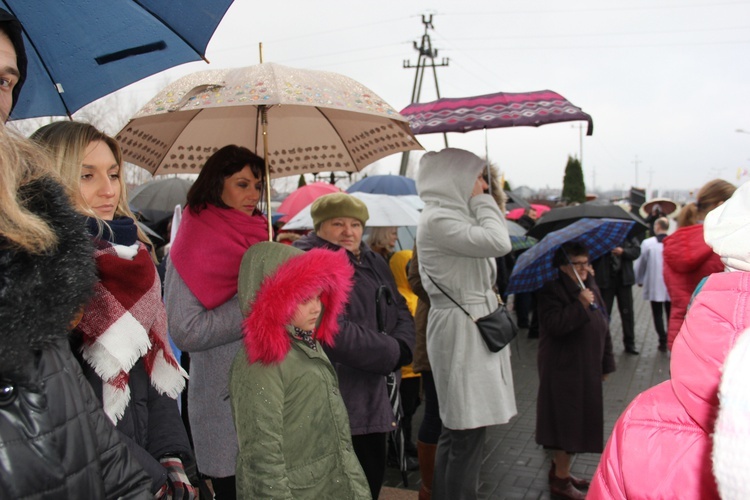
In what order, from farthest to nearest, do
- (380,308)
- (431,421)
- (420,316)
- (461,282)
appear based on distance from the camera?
(420,316), (431,421), (461,282), (380,308)

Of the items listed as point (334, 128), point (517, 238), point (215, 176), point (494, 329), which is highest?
point (334, 128)

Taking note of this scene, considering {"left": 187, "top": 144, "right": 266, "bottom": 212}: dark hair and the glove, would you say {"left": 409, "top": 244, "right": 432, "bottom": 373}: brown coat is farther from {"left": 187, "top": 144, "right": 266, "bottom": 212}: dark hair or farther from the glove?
the glove

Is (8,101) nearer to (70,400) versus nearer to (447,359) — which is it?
(70,400)

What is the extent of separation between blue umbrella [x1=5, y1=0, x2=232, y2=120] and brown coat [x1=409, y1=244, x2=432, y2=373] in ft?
7.48

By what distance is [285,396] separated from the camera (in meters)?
2.54

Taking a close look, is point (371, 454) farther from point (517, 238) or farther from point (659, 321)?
point (659, 321)

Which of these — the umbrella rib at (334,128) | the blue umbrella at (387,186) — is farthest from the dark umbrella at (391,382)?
the blue umbrella at (387,186)

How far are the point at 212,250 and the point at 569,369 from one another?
2718mm

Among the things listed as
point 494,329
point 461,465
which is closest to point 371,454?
point 461,465

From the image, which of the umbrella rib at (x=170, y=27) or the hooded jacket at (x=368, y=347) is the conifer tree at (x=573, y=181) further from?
the umbrella rib at (x=170, y=27)

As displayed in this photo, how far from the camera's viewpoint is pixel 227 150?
3121 millimetres

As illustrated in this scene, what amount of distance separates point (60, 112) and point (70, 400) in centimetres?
172

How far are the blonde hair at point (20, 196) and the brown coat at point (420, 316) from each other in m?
3.07

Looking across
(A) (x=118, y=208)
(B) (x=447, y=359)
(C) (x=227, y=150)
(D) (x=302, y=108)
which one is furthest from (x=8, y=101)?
(B) (x=447, y=359)
